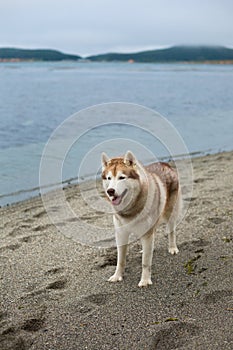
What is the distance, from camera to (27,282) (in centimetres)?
588

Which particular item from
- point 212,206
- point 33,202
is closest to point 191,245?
point 212,206

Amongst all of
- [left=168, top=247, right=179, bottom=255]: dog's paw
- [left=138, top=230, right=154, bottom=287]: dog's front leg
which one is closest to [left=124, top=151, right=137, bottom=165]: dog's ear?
[left=138, top=230, right=154, bottom=287]: dog's front leg

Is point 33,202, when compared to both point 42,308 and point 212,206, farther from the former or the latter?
point 42,308

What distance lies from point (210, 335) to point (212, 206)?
4.36m

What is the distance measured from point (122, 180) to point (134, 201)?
0.34m

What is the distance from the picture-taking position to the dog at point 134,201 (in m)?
5.20

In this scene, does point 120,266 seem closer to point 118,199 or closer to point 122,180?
point 118,199

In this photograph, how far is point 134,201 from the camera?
537 cm

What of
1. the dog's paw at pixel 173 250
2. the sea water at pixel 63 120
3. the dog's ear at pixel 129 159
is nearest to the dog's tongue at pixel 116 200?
the dog's ear at pixel 129 159

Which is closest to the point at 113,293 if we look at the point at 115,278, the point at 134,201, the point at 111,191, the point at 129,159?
the point at 115,278

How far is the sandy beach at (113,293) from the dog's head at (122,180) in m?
1.08

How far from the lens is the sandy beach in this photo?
14.5 feet

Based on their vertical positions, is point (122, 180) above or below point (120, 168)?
below

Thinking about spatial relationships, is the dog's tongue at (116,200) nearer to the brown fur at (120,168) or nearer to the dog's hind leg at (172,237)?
the brown fur at (120,168)
